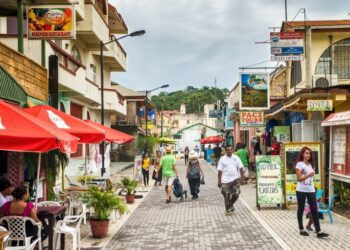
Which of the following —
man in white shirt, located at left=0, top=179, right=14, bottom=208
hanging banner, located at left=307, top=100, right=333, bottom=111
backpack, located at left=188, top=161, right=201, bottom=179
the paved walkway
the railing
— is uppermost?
the railing

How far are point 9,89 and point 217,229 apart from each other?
5262 mm

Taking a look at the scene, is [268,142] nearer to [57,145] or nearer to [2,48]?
[2,48]

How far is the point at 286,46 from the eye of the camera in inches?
811

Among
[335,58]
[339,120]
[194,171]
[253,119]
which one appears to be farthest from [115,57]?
[339,120]

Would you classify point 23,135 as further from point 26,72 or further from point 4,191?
point 26,72

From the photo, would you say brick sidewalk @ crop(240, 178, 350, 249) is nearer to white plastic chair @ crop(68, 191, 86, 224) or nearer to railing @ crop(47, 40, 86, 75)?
white plastic chair @ crop(68, 191, 86, 224)

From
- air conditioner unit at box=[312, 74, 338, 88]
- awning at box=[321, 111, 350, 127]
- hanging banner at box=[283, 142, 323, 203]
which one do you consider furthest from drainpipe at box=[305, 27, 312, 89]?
awning at box=[321, 111, 350, 127]

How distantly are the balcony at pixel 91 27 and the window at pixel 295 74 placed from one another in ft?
32.6

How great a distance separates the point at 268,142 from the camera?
97.4ft

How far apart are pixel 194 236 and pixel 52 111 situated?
12.7 feet

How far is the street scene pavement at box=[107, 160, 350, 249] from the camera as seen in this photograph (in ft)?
31.6

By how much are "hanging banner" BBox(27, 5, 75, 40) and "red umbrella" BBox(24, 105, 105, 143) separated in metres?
2.89

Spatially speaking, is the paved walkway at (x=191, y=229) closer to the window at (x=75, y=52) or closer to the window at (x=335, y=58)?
the window at (x=75, y=52)

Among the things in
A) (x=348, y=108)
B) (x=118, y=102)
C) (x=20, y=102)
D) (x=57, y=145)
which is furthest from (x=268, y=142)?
(x=57, y=145)
